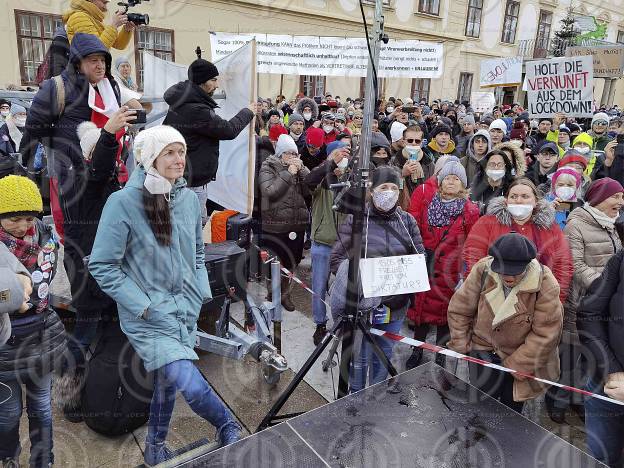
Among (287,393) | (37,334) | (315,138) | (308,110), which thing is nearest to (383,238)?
(287,393)

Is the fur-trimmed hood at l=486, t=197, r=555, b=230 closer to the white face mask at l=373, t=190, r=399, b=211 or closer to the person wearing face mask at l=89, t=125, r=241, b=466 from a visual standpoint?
the white face mask at l=373, t=190, r=399, b=211

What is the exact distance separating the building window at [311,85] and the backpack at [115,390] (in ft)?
56.1

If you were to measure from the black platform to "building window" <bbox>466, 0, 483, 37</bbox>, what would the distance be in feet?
83.8

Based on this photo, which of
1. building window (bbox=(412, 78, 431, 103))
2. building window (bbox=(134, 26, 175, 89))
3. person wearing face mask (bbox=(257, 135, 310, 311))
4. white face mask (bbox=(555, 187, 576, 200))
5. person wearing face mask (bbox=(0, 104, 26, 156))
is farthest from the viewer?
building window (bbox=(412, 78, 431, 103))

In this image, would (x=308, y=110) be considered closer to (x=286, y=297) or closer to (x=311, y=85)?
(x=286, y=297)

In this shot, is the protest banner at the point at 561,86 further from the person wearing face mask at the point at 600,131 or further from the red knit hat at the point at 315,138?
the red knit hat at the point at 315,138

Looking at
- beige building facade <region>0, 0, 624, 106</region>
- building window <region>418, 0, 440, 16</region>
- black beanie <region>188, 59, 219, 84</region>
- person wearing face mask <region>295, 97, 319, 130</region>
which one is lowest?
person wearing face mask <region>295, 97, 319, 130</region>

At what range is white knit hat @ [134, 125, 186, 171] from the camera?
7.38ft

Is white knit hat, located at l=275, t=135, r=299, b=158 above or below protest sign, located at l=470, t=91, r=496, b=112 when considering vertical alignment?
below

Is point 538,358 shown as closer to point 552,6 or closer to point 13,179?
point 13,179

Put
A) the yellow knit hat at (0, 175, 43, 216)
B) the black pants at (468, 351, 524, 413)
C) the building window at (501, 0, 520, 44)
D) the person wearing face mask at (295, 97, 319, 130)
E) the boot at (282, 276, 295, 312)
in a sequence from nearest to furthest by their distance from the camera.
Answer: the yellow knit hat at (0, 175, 43, 216) < the black pants at (468, 351, 524, 413) < the boot at (282, 276, 295, 312) < the person wearing face mask at (295, 97, 319, 130) < the building window at (501, 0, 520, 44)

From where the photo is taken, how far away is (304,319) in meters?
4.52

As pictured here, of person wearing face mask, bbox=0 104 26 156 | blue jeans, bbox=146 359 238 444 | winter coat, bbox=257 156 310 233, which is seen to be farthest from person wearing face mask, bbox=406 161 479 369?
person wearing face mask, bbox=0 104 26 156

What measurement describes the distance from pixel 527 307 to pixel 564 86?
557cm
